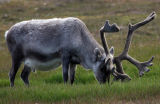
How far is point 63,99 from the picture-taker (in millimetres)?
8773

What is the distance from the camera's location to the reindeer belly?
38.2 ft

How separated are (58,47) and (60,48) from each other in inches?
4.0

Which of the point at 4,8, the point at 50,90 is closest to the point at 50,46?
the point at 50,90

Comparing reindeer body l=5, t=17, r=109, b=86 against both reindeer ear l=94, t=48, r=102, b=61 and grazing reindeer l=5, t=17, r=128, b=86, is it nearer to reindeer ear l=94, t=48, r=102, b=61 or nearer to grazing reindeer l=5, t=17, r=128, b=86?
grazing reindeer l=5, t=17, r=128, b=86

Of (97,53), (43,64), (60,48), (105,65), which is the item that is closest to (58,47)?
(60,48)

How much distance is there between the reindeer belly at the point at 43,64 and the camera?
1164 cm

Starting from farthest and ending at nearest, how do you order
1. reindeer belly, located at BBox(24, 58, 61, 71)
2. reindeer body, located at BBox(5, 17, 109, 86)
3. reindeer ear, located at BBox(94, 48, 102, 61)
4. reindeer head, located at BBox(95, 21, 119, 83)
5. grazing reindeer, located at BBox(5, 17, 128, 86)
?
1. reindeer belly, located at BBox(24, 58, 61, 71)
2. reindeer body, located at BBox(5, 17, 109, 86)
3. grazing reindeer, located at BBox(5, 17, 128, 86)
4. reindeer ear, located at BBox(94, 48, 102, 61)
5. reindeer head, located at BBox(95, 21, 119, 83)

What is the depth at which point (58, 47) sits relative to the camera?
37.6 ft

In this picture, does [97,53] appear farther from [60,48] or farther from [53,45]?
Result: [53,45]

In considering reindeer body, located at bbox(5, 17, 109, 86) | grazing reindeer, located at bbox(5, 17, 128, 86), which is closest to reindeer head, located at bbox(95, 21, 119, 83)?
grazing reindeer, located at bbox(5, 17, 128, 86)

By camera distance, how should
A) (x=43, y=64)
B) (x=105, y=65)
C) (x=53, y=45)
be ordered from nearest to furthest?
(x=105, y=65) < (x=53, y=45) < (x=43, y=64)

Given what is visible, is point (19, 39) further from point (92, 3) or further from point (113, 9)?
point (92, 3)

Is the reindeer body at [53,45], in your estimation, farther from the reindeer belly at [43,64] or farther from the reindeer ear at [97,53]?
the reindeer ear at [97,53]

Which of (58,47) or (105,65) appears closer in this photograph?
(105,65)
